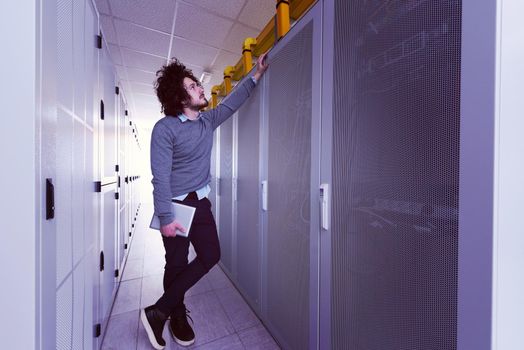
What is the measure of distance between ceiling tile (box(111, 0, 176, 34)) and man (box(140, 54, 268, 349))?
1227mm

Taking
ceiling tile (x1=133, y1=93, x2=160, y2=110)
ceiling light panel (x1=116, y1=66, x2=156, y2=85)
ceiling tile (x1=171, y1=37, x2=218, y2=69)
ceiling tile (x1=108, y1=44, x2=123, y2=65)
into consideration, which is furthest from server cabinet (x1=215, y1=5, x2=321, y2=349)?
ceiling tile (x1=133, y1=93, x2=160, y2=110)

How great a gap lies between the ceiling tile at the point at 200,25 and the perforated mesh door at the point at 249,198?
1309 mm

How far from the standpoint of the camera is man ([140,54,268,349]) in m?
1.35

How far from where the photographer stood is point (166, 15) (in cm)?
239

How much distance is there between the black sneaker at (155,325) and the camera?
1386 mm

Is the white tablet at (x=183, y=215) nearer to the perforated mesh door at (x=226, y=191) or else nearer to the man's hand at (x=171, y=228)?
the man's hand at (x=171, y=228)

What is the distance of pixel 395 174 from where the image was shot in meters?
0.68

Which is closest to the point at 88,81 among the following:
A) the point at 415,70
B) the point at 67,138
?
the point at 67,138

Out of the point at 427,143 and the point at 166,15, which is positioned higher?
the point at 166,15

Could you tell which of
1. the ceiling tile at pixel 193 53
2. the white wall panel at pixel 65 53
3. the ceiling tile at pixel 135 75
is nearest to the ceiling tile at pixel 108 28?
the ceiling tile at pixel 193 53

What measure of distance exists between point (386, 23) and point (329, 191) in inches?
23.4

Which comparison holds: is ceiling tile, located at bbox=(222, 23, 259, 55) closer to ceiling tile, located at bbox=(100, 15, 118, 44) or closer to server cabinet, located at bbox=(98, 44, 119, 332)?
ceiling tile, located at bbox=(100, 15, 118, 44)

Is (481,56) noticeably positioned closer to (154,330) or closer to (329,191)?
(329,191)

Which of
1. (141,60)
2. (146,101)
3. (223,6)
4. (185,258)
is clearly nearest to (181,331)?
(185,258)
